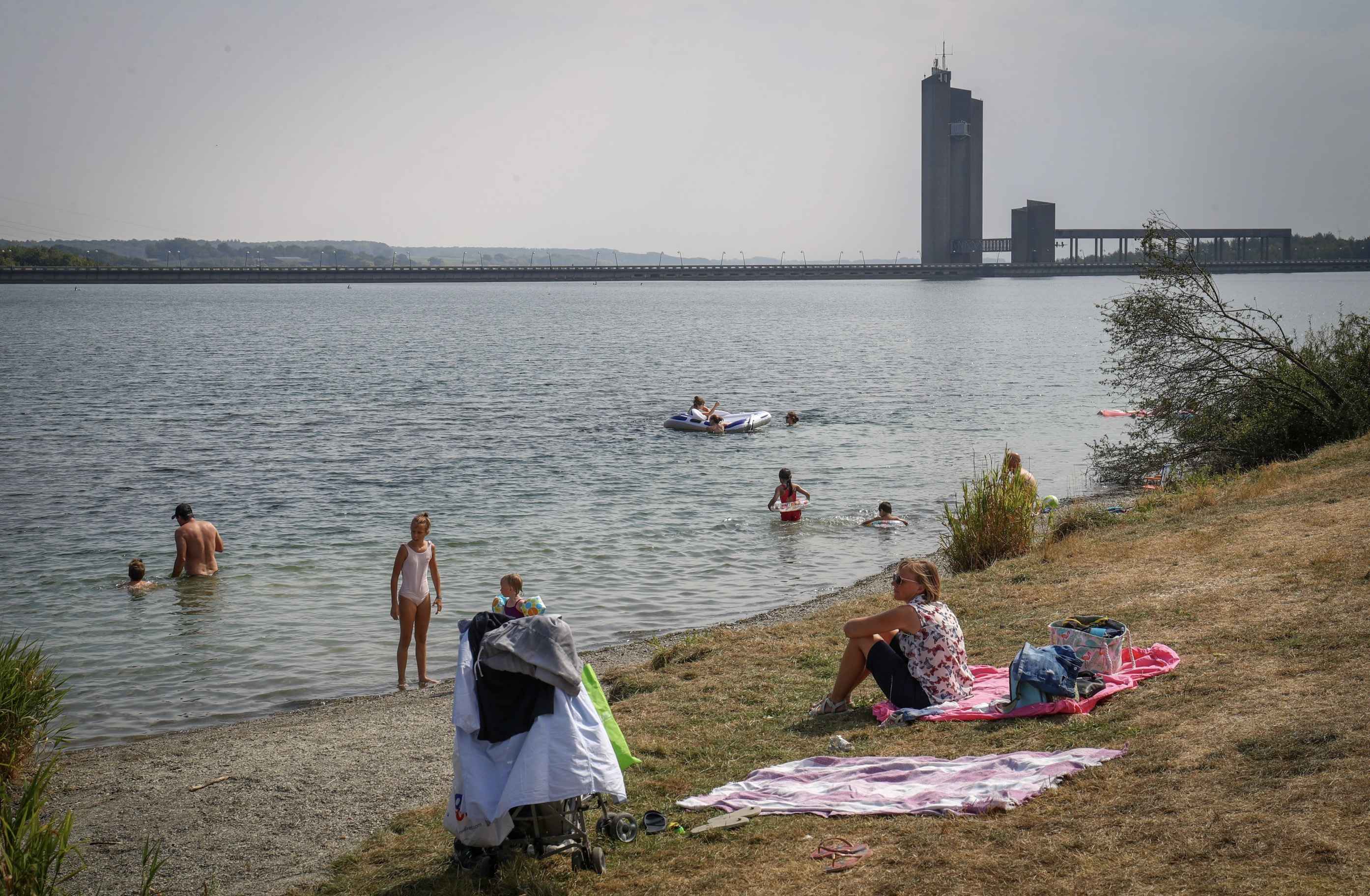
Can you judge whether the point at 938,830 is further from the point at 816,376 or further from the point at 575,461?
the point at 816,376

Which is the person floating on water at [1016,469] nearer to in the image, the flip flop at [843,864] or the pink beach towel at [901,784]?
the pink beach towel at [901,784]

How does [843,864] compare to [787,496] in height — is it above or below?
above

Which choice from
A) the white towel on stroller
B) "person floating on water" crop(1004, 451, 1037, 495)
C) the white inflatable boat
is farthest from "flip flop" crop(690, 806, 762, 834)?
the white inflatable boat

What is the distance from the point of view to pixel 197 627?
53.6 ft

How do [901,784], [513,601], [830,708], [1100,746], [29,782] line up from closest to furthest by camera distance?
[901,784]
[1100,746]
[830,708]
[513,601]
[29,782]

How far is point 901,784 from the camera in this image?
7.17 m

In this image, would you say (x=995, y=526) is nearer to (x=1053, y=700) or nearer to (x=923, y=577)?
(x=923, y=577)

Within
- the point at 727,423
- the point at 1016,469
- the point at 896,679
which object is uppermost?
the point at 1016,469

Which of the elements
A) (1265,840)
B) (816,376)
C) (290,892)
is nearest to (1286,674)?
(1265,840)

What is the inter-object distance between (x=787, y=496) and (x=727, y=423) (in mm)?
13837

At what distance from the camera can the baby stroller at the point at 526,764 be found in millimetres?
6395

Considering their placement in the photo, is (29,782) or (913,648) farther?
(29,782)

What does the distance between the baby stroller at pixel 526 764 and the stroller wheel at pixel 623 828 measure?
0.26 m

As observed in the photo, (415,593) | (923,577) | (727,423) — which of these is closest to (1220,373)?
(923,577)
